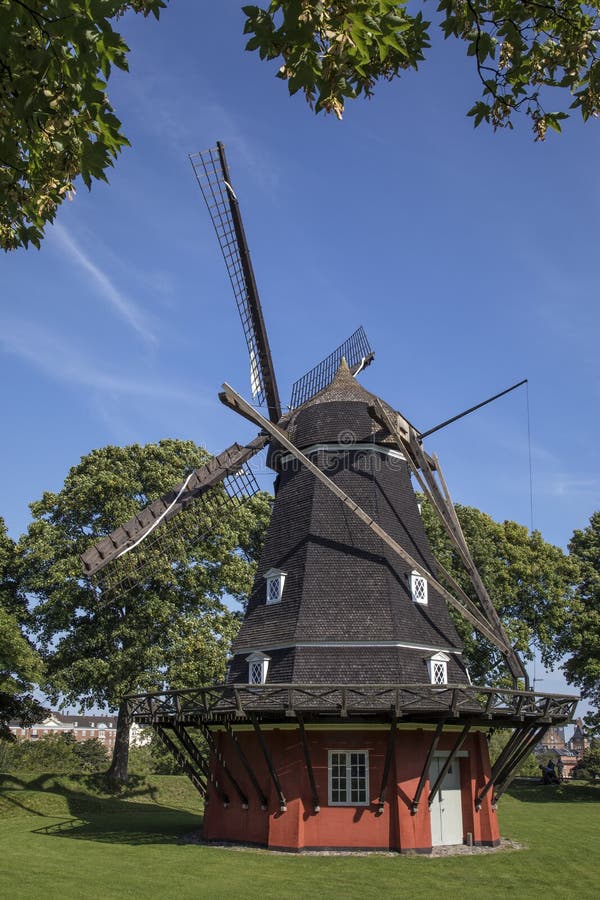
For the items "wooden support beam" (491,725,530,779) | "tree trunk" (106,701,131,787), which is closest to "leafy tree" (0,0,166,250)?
"wooden support beam" (491,725,530,779)

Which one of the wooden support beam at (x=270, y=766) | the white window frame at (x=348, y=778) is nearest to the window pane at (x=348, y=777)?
the white window frame at (x=348, y=778)

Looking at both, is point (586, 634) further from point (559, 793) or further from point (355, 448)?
point (355, 448)

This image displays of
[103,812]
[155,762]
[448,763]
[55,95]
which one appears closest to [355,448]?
[448,763]

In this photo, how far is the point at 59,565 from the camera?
90.6 ft

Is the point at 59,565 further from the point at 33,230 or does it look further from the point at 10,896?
the point at 33,230

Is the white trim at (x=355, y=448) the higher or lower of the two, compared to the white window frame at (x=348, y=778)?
higher

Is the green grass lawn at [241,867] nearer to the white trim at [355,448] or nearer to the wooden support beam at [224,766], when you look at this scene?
the wooden support beam at [224,766]

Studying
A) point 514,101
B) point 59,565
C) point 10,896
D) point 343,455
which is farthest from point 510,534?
point 514,101

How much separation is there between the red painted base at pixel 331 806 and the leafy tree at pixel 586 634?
1619 cm

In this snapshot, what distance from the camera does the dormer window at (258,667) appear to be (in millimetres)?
17969

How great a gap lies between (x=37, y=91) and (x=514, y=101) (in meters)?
3.93

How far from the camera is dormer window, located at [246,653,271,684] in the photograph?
59.0 ft

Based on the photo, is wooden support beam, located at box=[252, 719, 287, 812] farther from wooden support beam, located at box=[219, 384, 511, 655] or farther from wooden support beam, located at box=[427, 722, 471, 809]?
wooden support beam, located at box=[219, 384, 511, 655]

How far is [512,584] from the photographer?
33.8 meters
